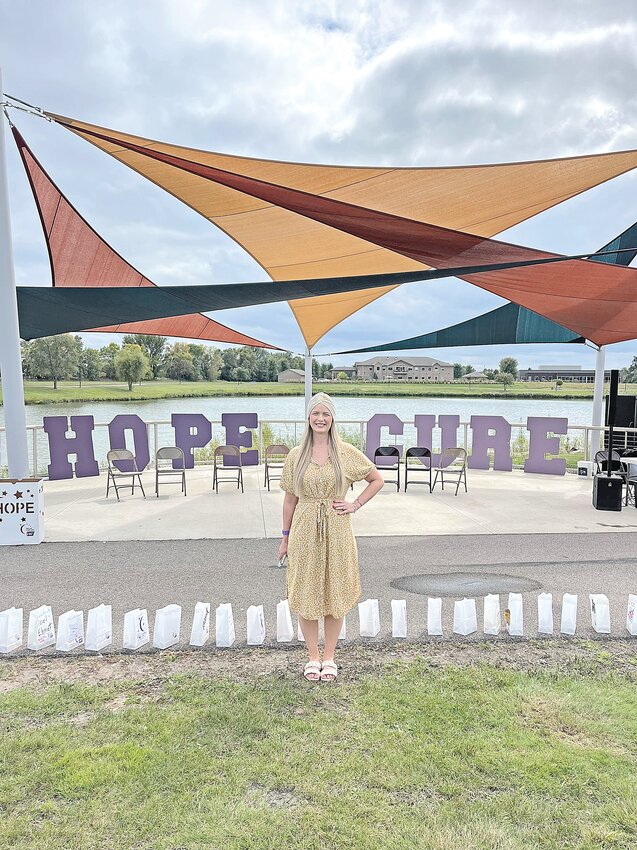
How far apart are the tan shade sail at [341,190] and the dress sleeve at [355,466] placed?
9.32 ft

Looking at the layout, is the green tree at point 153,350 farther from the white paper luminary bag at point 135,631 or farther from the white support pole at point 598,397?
the white paper luminary bag at point 135,631

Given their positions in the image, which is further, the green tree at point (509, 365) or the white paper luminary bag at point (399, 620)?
the green tree at point (509, 365)

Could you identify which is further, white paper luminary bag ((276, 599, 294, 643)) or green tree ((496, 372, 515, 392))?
green tree ((496, 372, 515, 392))

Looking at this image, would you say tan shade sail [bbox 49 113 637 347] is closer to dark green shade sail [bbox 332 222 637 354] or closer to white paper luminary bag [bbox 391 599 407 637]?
dark green shade sail [bbox 332 222 637 354]

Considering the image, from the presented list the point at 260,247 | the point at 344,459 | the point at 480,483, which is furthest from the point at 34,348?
the point at 344,459

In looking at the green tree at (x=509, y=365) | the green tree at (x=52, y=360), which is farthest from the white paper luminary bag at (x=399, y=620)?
the green tree at (x=509, y=365)

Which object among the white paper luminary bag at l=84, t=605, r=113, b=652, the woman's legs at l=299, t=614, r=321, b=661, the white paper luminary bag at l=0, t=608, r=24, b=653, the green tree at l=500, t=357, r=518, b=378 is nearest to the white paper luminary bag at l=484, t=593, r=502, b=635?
the woman's legs at l=299, t=614, r=321, b=661

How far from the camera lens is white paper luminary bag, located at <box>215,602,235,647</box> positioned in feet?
11.0

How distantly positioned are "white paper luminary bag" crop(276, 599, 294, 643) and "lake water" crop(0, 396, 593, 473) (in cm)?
619

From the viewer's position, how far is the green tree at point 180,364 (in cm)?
2198

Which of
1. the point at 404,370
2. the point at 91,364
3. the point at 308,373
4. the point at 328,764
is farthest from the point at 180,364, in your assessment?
the point at 328,764

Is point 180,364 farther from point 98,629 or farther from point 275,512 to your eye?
point 98,629

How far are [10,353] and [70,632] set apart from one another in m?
3.31

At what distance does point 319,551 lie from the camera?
2965 millimetres
